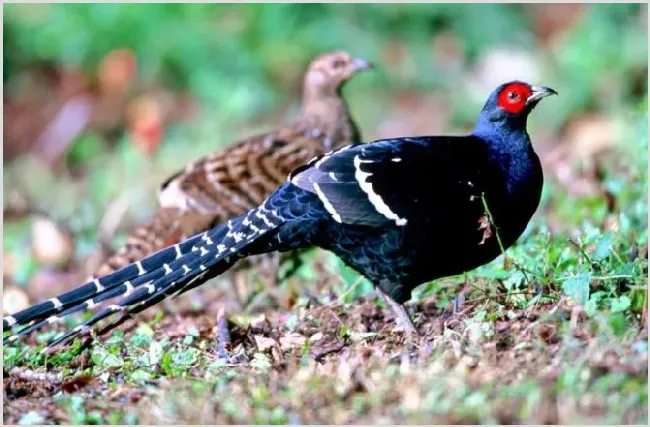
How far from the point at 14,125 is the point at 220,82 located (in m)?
2.13

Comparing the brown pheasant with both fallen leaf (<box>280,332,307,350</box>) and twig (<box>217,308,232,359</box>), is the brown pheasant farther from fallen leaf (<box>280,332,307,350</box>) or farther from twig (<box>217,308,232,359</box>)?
fallen leaf (<box>280,332,307,350</box>)

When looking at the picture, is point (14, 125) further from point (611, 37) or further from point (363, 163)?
point (363, 163)

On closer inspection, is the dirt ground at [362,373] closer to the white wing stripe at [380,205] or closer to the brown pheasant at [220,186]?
the white wing stripe at [380,205]

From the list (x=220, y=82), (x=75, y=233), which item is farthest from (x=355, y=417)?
(x=220, y=82)

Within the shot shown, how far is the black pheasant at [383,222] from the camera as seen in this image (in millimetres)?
4738

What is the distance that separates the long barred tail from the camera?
4781 mm

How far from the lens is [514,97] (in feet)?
16.8

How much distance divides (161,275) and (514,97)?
1805 mm

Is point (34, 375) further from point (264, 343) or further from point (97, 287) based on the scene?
point (264, 343)

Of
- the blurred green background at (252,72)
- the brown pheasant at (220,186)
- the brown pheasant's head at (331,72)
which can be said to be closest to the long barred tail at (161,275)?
the brown pheasant at (220,186)

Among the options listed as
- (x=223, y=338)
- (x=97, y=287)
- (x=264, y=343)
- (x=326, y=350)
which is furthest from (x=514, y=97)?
(x=97, y=287)

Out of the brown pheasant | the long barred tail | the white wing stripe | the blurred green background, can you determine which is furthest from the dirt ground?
the blurred green background

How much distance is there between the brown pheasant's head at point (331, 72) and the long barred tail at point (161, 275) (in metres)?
2.75

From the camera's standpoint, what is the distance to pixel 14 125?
11.2 meters
